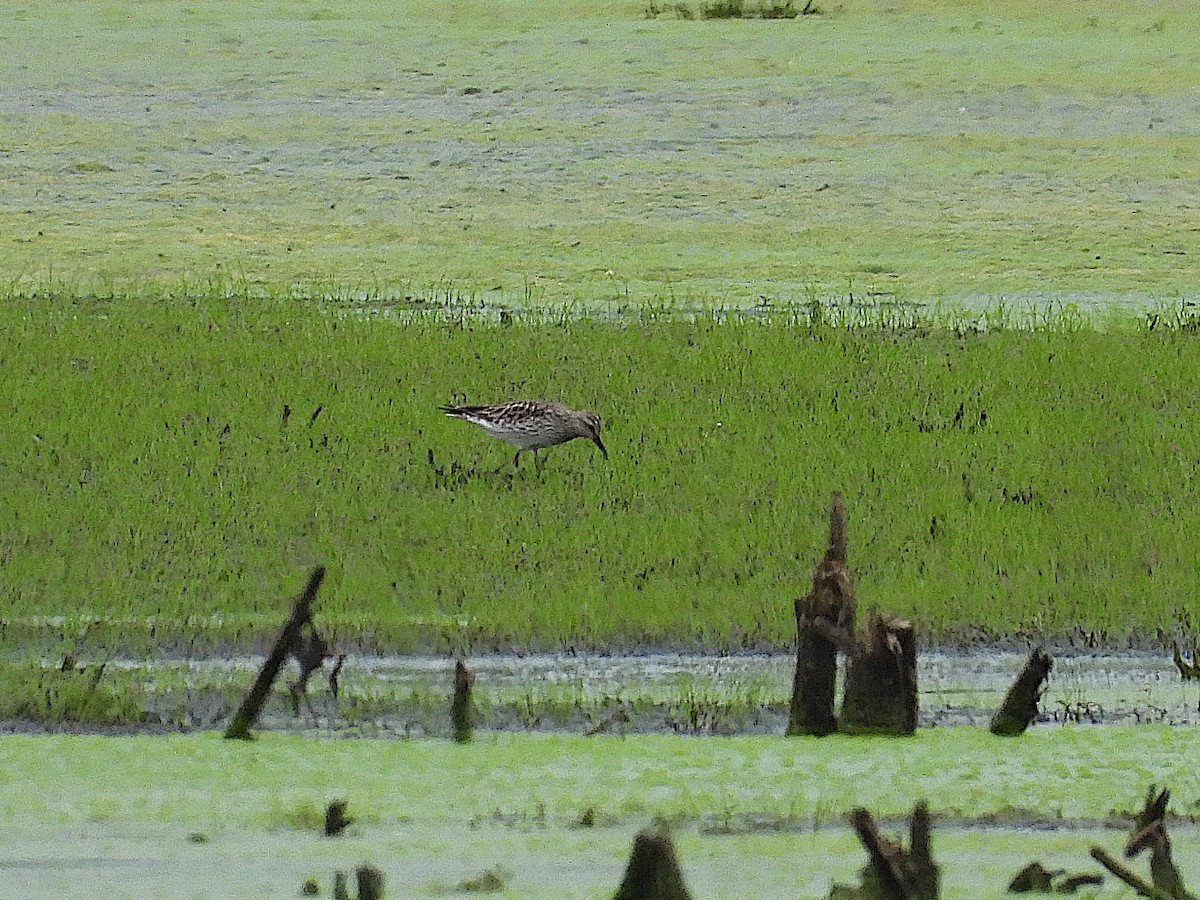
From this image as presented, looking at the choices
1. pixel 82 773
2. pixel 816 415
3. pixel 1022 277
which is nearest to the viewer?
pixel 82 773

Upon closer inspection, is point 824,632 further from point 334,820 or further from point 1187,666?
point 1187,666

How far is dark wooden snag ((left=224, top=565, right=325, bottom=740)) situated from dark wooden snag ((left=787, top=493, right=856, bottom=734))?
87cm

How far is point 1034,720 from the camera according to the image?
512cm

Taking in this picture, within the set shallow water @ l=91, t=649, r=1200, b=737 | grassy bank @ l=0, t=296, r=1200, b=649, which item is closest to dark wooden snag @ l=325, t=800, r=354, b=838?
shallow water @ l=91, t=649, r=1200, b=737

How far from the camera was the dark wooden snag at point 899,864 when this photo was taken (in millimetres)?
3195

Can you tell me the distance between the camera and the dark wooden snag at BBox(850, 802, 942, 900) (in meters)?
3.20

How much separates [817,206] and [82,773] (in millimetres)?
10376

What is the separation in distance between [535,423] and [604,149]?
329 inches

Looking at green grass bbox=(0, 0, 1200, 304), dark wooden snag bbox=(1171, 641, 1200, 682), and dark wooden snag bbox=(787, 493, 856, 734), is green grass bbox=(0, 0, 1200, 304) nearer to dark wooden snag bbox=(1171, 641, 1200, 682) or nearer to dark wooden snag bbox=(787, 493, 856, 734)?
dark wooden snag bbox=(1171, 641, 1200, 682)

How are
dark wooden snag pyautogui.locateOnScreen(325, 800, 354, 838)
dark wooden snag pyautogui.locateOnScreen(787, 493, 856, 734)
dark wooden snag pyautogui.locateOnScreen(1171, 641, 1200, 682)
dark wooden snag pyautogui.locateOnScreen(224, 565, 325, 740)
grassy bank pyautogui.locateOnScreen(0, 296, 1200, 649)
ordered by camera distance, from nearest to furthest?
dark wooden snag pyautogui.locateOnScreen(325, 800, 354, 838) < dark wooden snag pyautogui.locateOnScreen(224, 565, 325, 740) < dark wooden snag pyautogui.locateOnScreen(787, 493, 856, 734) < dark wooden snag pyautogui.locateOnScreen(1171, 641, 1200, 682) < grassy bank pyautogui.locateOnScreen(0, 296, 1200, 649)

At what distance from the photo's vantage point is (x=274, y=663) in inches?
175

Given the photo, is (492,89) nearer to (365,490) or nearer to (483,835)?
(365,490)

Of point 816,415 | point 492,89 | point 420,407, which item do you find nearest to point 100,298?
point 420,407

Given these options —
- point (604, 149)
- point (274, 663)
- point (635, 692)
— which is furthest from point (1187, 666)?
point (604, 149)
